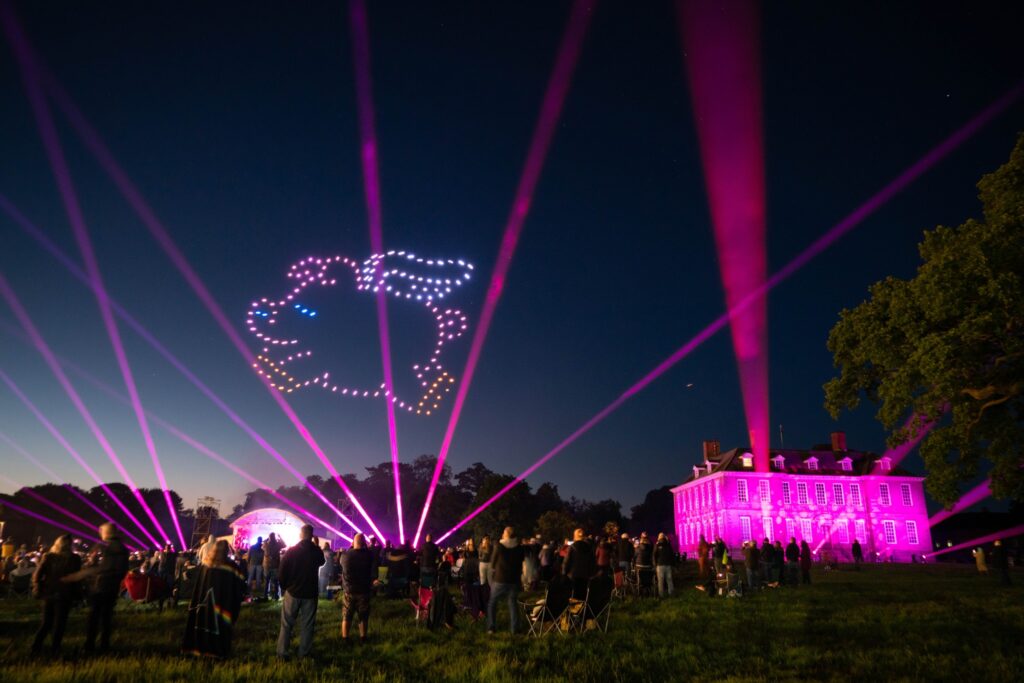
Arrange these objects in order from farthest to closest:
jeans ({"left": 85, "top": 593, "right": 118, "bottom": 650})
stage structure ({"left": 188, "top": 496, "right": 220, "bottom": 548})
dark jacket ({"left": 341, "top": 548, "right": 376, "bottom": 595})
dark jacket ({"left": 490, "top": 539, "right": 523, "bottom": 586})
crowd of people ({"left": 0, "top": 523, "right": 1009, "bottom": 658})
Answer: stage structure ({"left": 188, "top": 496, "right": 220, "bottom": 548}), dark jacket ({"left": 490, "top": 539, "right": 523, "bottom": 586}), dark jacket ({"left": 341, "top": 548, "right": 376, "bottom": 595}), jeans ({"left": 85, "top": 593, "right": 118, "bottom": 650}), crowd of people ({"left": 0, "top": 523, "right": 1009, "bottom": 658})

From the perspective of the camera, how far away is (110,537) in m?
9.23

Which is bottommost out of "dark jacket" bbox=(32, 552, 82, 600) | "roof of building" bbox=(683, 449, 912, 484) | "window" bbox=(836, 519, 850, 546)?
"dark jacket" bbox=(32, 552, 82, 600)

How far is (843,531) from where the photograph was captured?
203 ft

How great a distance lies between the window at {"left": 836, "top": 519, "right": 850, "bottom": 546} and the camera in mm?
61312

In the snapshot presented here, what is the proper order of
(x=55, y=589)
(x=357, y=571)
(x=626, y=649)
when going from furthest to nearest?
1. (x=357, y=571)
2. (x=626, y=649)
3. (x=55, y=589)

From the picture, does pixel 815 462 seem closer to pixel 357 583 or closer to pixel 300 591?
pixel 357 583

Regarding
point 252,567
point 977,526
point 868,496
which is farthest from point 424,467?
point 252,567

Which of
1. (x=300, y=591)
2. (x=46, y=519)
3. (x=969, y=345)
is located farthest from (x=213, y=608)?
(x=46, y=519)

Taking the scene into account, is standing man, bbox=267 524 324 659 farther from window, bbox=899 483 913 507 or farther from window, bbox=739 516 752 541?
window, bbox=899 483 913 507

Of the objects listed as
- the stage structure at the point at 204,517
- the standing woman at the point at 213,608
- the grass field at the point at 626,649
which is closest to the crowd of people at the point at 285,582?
the standing woman at the point at 213,608

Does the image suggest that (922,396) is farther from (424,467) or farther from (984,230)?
(424,467)

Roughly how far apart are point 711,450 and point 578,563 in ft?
217

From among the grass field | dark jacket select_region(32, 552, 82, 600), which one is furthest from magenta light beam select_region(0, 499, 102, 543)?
dark jacket select_region(32, 552, 82, 600)

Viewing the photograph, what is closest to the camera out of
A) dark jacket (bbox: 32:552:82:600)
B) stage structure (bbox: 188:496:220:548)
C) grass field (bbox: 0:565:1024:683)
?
grass field (bbox: 0:565:1024:683)
